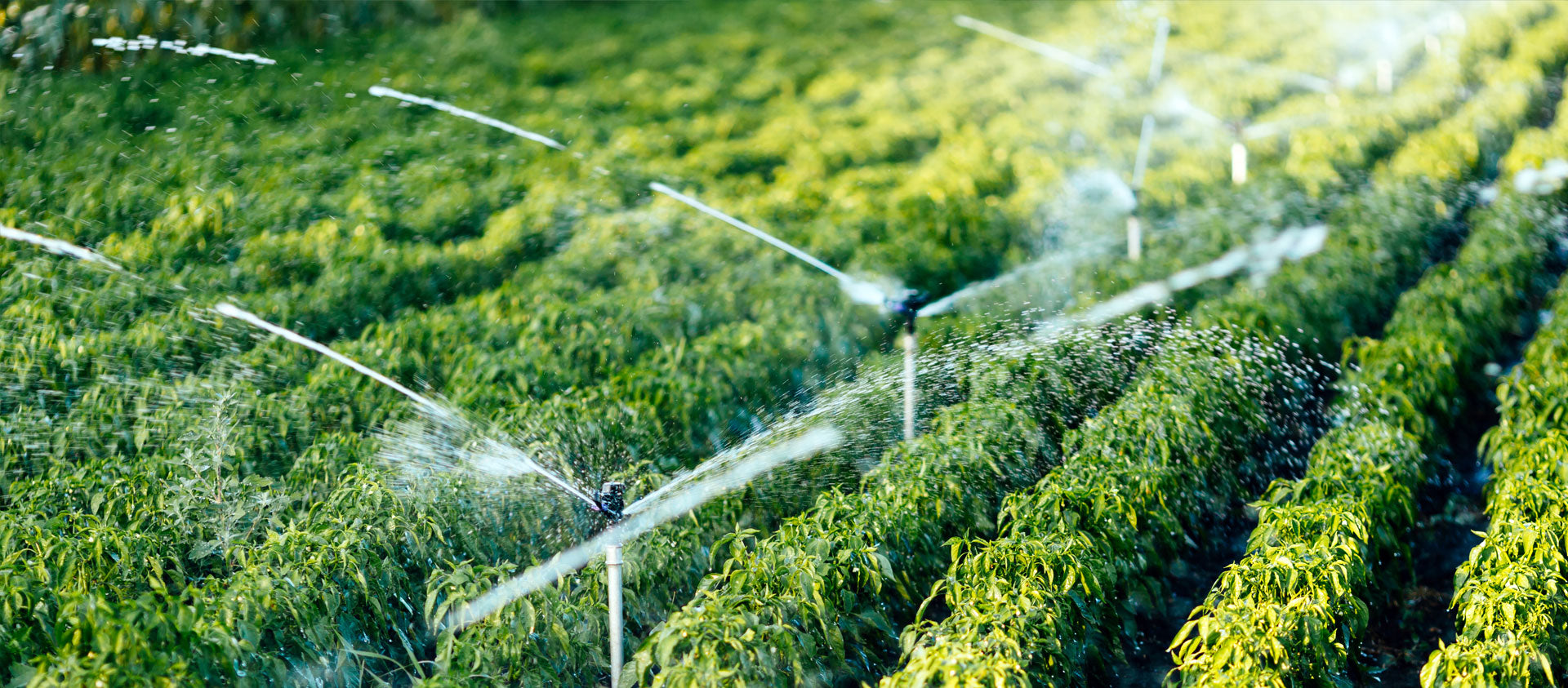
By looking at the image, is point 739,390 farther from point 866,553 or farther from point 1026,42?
point 1026,42

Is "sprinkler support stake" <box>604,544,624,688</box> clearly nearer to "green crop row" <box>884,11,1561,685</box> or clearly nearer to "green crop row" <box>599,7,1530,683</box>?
"green crop row" <box>599,7,1530,683</box>

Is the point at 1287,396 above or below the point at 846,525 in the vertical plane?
below

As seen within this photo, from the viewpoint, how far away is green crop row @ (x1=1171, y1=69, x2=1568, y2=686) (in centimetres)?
507

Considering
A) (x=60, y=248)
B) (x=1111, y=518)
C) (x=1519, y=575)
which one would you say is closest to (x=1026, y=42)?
(x=60, y=248)

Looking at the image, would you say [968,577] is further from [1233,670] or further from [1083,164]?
[1083,164]

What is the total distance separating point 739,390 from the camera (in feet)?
27.4

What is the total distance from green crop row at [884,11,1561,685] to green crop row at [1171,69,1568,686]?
399mm

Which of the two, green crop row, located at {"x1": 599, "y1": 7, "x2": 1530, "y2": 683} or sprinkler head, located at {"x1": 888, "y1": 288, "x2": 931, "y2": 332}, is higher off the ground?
sprinkler head, located at {"x1": 888, "y1": 288, "x2": 931, "y2": 332}

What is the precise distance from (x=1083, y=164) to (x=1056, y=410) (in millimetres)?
8515

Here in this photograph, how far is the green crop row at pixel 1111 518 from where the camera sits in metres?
5.01

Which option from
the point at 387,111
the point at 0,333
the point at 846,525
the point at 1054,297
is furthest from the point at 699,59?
the point at 846,525

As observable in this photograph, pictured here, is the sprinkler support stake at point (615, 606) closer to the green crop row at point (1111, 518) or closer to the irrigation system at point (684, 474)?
the irrigation system at point (684, 474)

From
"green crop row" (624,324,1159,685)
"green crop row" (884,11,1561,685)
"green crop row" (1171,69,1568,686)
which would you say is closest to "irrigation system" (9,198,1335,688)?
"green crop row" (624,324,1159,685)

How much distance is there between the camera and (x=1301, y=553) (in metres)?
5.50
